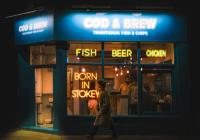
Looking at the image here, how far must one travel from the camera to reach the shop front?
1700 cm

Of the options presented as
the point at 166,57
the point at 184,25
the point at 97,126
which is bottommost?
the point at 97,126

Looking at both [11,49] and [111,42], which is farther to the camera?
[11,49]

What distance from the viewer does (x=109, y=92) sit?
17.5 meters

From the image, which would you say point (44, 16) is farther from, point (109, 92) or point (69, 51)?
point (109, 92)

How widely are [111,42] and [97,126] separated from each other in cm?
320

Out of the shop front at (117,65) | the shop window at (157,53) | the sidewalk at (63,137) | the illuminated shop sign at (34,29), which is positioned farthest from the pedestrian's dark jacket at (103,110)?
the illuminated shop sign at (34,29)

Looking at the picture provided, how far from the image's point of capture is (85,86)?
17.3 meters

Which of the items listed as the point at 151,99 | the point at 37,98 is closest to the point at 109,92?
the point at 151,99

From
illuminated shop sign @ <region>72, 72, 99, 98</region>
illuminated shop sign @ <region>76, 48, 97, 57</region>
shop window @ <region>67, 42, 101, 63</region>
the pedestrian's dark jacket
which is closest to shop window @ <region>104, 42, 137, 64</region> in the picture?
shop window @ <region>67, 42, 101, 63</region>

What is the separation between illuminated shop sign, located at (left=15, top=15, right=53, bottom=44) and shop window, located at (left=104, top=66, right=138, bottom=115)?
2621 mm

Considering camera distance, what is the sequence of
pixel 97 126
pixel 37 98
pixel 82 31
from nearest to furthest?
pixel 97 126 < pixel 82 31 < pixel 37 98

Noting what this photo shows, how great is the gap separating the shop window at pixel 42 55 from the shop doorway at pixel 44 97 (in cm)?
31

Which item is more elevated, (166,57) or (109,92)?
Result: (166,57)

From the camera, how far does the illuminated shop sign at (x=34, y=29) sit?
17.1 meters
